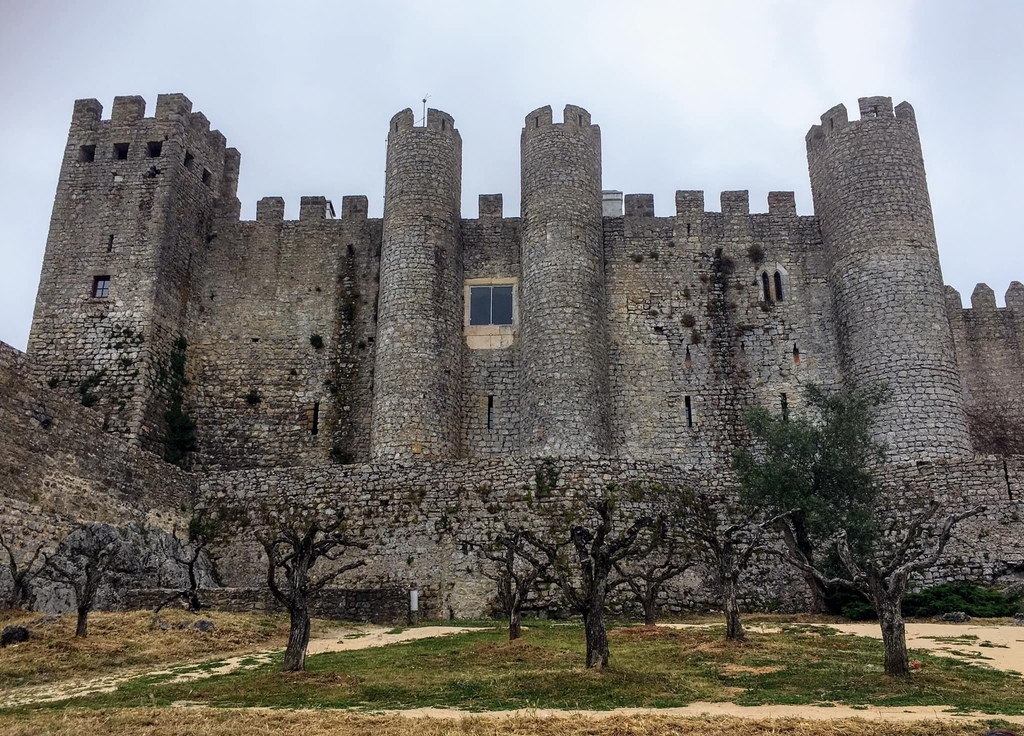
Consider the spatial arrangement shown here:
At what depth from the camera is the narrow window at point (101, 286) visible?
30.7 m

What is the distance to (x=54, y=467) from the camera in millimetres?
21391

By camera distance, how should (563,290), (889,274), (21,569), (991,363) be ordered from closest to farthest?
(21,569), (889,274), (563,290), (991,363)

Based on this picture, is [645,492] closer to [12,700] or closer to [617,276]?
[617,276]

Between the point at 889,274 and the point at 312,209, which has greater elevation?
the point at 312,209

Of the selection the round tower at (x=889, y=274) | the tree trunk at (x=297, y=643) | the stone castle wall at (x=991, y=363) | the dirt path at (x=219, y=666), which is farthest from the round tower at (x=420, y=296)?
the stone castle wall at (x=991, y=363)

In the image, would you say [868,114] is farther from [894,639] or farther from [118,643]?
[118,643]

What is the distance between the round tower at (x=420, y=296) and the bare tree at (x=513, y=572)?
23.5ft

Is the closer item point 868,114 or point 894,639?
point 894,639

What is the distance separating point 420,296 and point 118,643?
56.6ft

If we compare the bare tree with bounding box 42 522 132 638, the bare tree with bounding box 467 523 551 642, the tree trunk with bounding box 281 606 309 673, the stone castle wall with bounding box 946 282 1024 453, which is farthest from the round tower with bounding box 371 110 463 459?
the stone castle wall with bounding box 946 282 1024 453

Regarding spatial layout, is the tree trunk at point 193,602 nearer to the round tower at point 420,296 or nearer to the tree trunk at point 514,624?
the tree trunk at point 514,624

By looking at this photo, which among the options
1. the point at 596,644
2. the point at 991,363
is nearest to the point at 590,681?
the point at 596,644

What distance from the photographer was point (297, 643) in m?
13.4

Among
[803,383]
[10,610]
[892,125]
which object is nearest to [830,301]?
[803,383]
